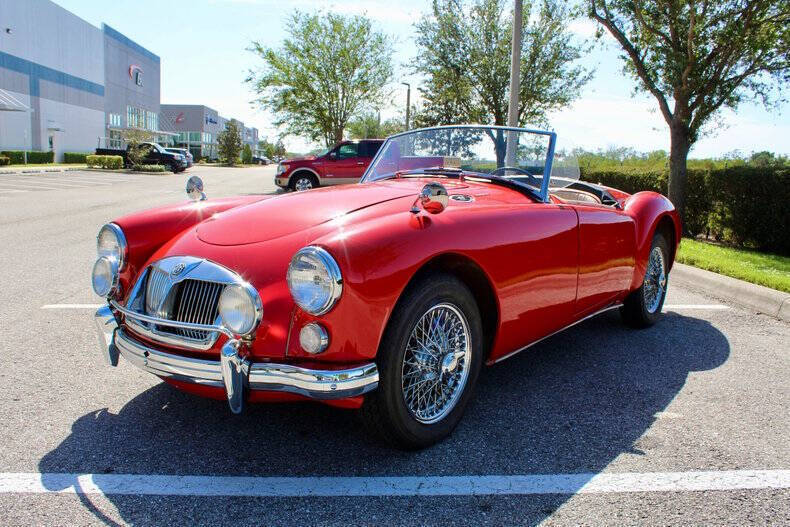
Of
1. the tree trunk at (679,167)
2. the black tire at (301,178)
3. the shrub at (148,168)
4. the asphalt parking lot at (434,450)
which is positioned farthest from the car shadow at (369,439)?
the shrub at (148,168)

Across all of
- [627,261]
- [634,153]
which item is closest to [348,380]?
[627,261]

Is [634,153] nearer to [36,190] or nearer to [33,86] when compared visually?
[36,190]

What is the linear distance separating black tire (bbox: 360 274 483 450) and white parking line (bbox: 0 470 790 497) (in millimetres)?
195

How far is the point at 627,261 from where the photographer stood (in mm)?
4051

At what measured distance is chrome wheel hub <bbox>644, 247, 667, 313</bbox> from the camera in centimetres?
469

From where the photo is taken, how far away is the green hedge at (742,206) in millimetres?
8578

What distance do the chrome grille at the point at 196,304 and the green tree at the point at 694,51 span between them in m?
9.35

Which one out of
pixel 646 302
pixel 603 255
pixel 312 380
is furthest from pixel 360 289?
pixel 646 302

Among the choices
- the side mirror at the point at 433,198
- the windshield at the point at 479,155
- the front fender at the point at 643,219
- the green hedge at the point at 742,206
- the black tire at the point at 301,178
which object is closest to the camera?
the side mirror at the point at 433,198

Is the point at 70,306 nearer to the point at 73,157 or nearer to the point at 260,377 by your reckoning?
the point at 260,377

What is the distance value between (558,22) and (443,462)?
18.8 metres

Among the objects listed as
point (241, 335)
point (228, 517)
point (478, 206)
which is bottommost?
point (228, 517)

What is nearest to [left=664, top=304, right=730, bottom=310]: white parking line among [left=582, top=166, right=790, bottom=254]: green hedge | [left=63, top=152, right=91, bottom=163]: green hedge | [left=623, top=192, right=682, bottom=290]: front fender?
[left=623, top=192, right=682, bottom=290]: front fender

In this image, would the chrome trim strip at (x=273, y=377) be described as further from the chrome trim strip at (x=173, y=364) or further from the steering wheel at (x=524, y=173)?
the steering wheel at (x=524, y=173)
